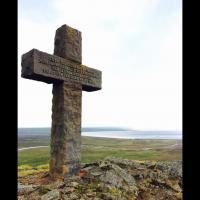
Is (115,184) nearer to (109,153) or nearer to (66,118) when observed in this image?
(66,118)

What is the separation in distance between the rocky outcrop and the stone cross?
0.56 metres

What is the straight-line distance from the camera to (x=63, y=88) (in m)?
7.83

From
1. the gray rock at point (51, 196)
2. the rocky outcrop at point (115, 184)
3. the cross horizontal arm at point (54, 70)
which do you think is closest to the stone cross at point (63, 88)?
the cross horizontal arm at point (54, 70)

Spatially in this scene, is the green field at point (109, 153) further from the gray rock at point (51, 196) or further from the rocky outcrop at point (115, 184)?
the gray rock at point (51, 196)

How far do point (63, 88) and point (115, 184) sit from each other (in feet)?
9.49

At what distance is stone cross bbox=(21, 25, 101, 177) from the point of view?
7.35 meters

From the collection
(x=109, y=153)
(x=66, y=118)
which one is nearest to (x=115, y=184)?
(x=66, y=118)

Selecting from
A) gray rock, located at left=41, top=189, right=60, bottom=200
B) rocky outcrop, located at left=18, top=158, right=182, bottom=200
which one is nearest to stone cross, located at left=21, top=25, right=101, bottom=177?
rocky outcrop, located at left=18, top=158, right=182, bottom=200
